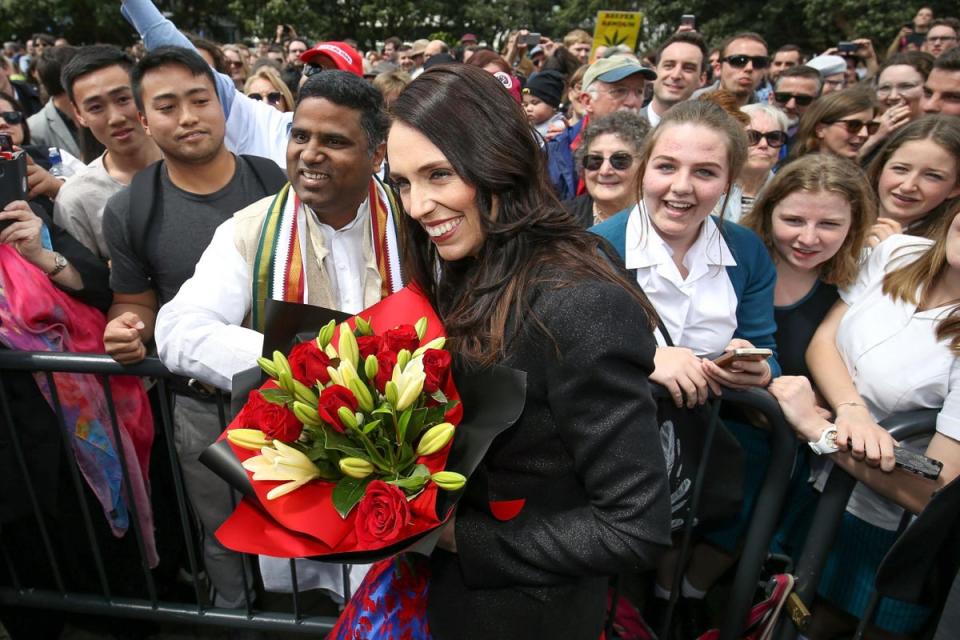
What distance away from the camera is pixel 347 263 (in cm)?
227

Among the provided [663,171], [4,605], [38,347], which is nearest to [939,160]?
[663,171]

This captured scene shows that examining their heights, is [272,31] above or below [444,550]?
above

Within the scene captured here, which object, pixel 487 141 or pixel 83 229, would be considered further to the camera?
pixel 83 229

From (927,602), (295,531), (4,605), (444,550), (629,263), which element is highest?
(629,263)

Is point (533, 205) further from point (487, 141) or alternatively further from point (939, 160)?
point (939, 160)

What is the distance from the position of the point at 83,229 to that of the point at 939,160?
379 centimetres

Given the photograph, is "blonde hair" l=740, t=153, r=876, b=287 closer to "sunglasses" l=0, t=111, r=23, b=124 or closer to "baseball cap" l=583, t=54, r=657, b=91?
"baseball cap" l=583, t=54, r=657, b=91

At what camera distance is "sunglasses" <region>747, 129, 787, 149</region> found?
3672 millimetres

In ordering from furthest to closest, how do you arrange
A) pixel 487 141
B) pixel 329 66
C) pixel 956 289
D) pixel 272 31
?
pixel 272 31 → pixel 329 66 → pixel 956 289 → pixel 487 141

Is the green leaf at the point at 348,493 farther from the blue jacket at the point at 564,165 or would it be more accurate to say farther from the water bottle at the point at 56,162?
the blue jacket at the point at 564,165

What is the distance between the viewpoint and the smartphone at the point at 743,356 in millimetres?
1805

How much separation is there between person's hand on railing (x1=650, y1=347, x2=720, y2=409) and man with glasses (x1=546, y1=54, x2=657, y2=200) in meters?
2.50

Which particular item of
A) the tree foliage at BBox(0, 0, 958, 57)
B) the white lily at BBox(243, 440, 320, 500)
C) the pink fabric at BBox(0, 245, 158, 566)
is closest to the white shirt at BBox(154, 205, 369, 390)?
the pink fabric at BBox(0, 245, 158, 566)

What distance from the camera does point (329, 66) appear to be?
12.5 ft
